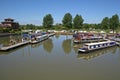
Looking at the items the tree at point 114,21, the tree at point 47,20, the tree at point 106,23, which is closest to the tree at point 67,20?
the tree at point 47,20

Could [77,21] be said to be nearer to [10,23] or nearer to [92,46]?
[10,23]

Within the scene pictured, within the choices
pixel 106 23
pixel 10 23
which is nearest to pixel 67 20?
pixel 106 23

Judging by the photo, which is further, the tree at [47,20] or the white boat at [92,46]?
the tree at [47,20]

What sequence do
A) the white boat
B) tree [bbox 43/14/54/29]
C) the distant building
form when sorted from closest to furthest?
the white boat < the distant building < tree [bbox 43/14/54/29]

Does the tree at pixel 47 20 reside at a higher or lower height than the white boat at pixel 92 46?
higher

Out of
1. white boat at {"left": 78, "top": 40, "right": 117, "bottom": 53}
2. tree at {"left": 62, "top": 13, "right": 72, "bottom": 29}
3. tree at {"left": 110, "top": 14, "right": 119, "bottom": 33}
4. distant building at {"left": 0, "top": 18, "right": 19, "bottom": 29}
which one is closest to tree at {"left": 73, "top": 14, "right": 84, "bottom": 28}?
tree at {"left": 62, "top": 13, "right": 72, "bottom": 29}

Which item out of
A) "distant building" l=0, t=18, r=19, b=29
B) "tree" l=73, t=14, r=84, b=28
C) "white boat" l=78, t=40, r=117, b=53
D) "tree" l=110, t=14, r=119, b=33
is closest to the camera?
"white boat" l=78, t=40, r=117, b=53

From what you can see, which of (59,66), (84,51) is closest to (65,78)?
(59,66)

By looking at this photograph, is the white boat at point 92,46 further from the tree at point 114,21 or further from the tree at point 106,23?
the tree at point 106,23

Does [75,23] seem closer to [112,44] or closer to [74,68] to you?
[112,44]

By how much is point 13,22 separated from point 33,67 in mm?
56117

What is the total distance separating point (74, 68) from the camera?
62.2 feet

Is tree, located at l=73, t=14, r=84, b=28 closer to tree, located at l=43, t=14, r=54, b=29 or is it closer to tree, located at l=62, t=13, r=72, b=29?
tree, located at l=62, t=13, r=72, b=29

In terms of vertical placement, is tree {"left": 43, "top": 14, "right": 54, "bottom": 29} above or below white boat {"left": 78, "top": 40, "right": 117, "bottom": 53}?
above
